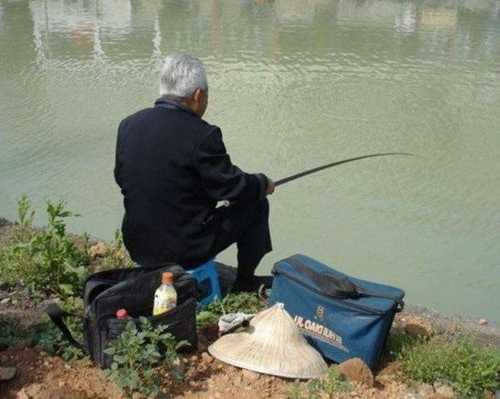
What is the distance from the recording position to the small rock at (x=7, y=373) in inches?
86.5

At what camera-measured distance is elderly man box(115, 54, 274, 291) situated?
8.75 feet

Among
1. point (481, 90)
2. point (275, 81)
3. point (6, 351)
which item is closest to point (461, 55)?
point (481, 90)

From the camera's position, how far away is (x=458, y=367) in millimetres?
2451

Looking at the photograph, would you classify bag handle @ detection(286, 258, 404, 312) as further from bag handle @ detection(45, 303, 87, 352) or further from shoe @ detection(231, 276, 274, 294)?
bag handle @ detection(45, 303, 87, 352)

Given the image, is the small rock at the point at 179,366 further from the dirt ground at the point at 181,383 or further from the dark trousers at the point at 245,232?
the dark trousers at the point at 245,232

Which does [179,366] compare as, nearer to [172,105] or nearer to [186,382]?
[186,382]

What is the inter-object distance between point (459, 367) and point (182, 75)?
5.24 feet

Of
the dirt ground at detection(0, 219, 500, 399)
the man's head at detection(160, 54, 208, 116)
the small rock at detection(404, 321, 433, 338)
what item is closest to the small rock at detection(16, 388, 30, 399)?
the dirt ground at detection(0, 219, 500, 399)

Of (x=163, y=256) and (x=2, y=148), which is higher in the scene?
(x=163, y=256)

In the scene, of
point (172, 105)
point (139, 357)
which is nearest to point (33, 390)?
point (139, 357)

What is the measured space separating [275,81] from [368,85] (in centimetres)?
138

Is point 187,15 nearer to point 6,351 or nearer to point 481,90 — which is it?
point 481,90

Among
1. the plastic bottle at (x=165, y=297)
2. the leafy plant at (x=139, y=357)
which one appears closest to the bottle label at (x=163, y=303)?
the plastic bottle at (x=165, y=297)

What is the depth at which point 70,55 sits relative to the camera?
11070mm
